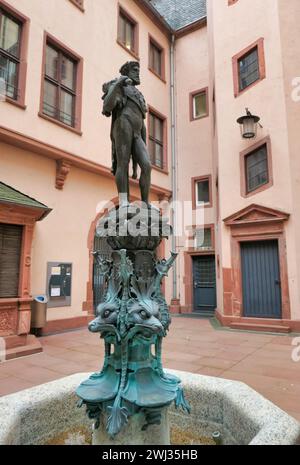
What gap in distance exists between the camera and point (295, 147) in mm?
8547

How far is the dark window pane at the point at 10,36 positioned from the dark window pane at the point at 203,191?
315 inches

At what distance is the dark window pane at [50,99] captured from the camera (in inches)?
346

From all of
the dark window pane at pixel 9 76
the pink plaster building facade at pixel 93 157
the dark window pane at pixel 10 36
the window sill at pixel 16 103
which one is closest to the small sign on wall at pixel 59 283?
the pink plaster building facade at pixel 93 157

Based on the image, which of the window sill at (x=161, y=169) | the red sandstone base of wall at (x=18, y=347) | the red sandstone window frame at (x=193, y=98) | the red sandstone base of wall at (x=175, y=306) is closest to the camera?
the red sandstone base of wall at (x=18, y=347)

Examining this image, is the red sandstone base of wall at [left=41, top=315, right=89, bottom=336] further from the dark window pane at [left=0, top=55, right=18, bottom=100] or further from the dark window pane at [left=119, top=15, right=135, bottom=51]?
the dark window pane at [left=119, top=15, right=135, bottom=51]

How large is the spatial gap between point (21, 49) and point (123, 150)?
6828 mm

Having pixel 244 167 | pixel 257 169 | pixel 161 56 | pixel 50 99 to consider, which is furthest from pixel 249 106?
pixel 161 56

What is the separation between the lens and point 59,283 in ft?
28.3

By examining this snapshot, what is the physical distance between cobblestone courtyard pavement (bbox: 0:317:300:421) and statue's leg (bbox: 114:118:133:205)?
9.71ft

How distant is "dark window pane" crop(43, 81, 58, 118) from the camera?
28.8ft

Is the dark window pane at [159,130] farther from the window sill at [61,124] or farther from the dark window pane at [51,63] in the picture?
the dark window pane at [51,63]

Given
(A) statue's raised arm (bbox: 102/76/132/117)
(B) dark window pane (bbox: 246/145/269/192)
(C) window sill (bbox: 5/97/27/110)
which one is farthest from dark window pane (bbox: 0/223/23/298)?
(B) dark window pane (bbox: 246/145/269/192)
